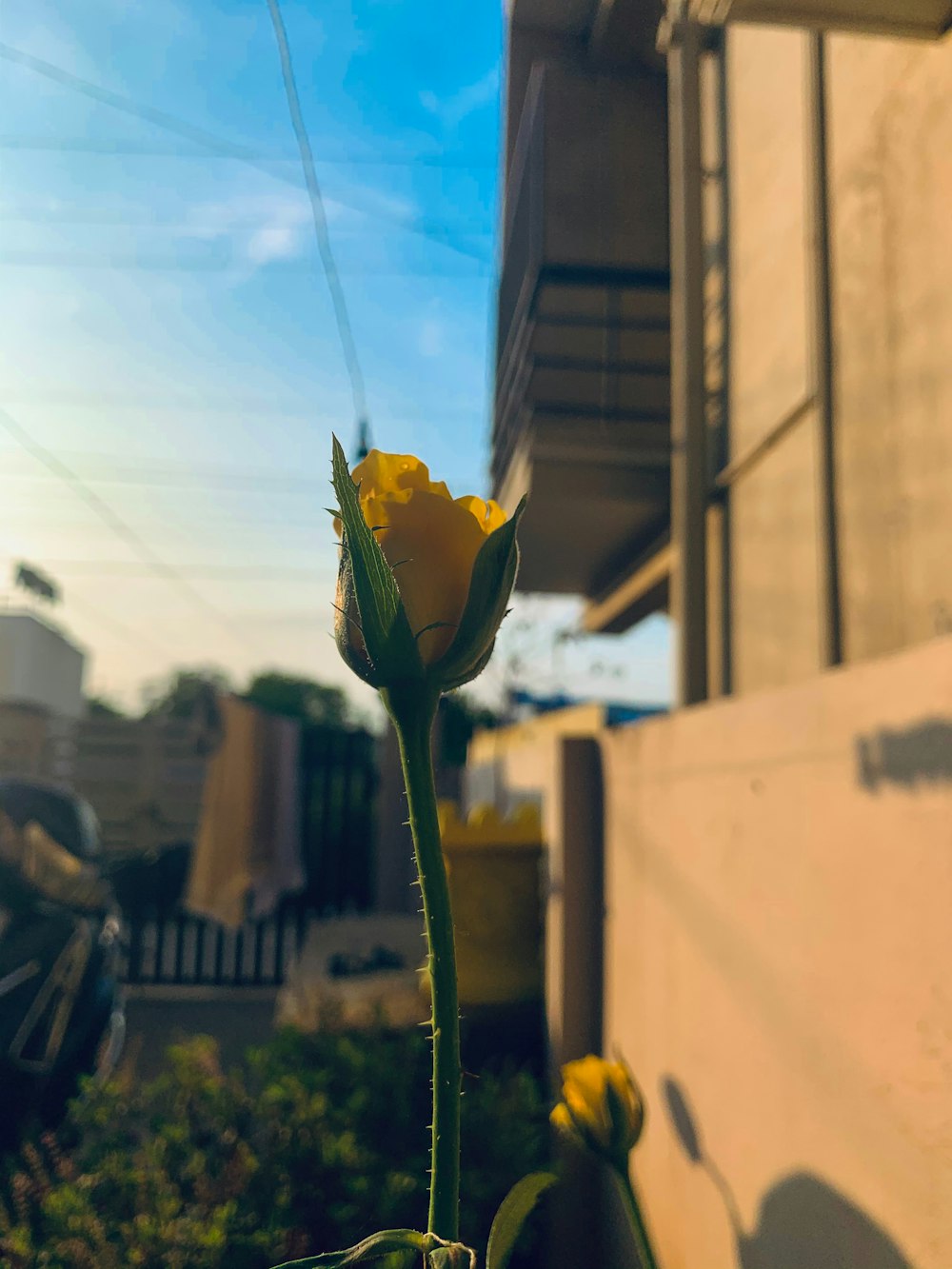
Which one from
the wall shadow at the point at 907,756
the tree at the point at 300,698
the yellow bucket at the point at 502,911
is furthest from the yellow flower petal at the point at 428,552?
the tree at the point at 300,698

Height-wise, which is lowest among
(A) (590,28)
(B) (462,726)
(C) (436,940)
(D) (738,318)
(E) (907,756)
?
(C) (436,940)

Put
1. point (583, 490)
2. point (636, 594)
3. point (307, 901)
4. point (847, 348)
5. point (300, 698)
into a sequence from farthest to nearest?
point (300, 698) → point (307, 901) → point (636, 594) → point (583, 490) → point (847, 348)

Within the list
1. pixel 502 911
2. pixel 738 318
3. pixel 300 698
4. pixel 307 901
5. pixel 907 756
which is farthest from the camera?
pixel 300 698

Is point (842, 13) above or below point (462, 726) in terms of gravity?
above

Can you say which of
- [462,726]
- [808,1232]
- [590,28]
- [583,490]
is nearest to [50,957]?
[808,1232]

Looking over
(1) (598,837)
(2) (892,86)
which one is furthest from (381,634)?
(2) (892,86)

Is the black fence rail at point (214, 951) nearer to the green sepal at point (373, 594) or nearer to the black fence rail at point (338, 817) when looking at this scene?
the black fence rail at point (338, 817)

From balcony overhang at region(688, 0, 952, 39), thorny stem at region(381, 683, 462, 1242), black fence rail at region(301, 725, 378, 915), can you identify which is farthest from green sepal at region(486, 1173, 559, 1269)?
black fence rail at region(301, 725, 378, 915)

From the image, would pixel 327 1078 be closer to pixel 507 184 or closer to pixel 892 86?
pixel 892 86

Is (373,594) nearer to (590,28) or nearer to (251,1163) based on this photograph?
(251,1163)
